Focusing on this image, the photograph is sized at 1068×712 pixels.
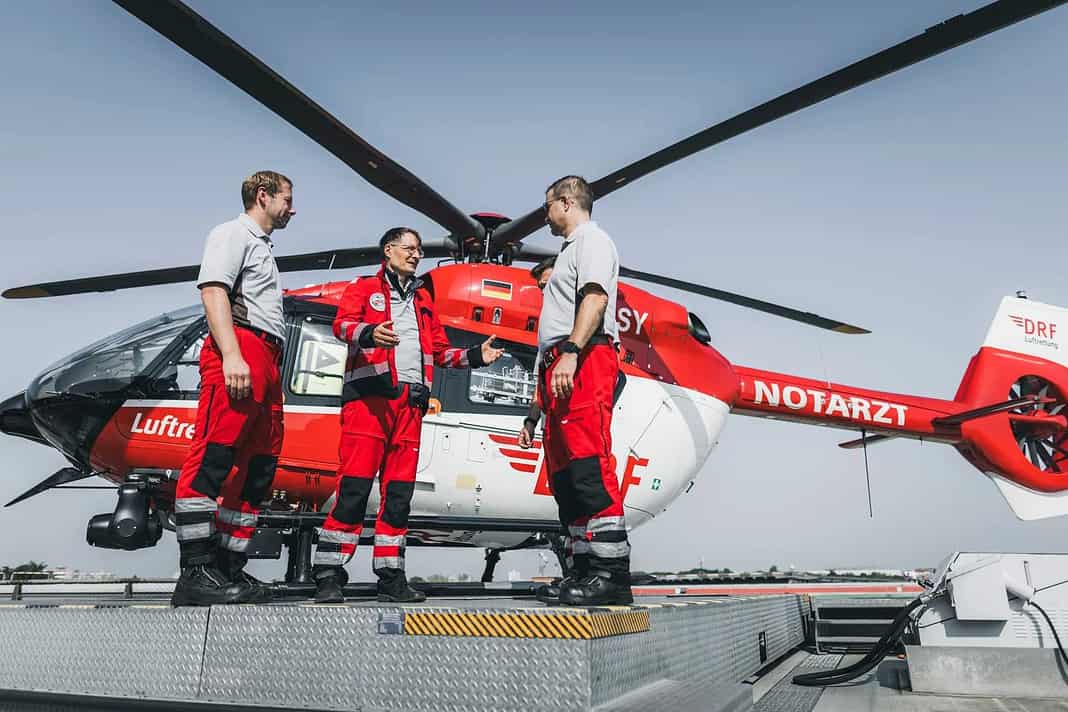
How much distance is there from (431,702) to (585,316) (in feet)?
4.94

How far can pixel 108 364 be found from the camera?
509 centimetres

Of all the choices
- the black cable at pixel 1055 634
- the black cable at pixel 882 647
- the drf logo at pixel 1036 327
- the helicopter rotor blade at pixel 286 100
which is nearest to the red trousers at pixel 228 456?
the helicopter rotor blade at pixel 286 100

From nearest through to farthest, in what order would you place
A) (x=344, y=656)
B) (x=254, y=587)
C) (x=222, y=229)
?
(x=344, y=656) → (x=254, y=587) → (x=222, y=229)

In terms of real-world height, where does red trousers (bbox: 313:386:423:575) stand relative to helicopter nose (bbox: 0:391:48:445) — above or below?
below

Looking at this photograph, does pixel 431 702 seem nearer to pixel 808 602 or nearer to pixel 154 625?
pixel 154 625

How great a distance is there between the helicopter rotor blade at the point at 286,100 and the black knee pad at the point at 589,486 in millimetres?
2849

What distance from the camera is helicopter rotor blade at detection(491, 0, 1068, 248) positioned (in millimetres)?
3688

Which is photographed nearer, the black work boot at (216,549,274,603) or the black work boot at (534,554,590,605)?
the black work boot at (534,554,590,605)

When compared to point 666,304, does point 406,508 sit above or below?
below

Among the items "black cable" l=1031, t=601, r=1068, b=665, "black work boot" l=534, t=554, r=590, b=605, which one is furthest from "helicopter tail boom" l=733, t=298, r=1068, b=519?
"black work boot" l=534, t=554, r=590, b=605

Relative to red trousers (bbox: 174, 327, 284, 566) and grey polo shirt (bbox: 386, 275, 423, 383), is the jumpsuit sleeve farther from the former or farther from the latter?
red trousers (bbox: 174, 327, 284, 566)

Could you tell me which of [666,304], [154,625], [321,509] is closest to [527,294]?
[666,304]

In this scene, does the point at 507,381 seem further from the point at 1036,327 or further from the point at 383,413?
the point at 1036,327

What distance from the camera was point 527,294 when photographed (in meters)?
5.89
